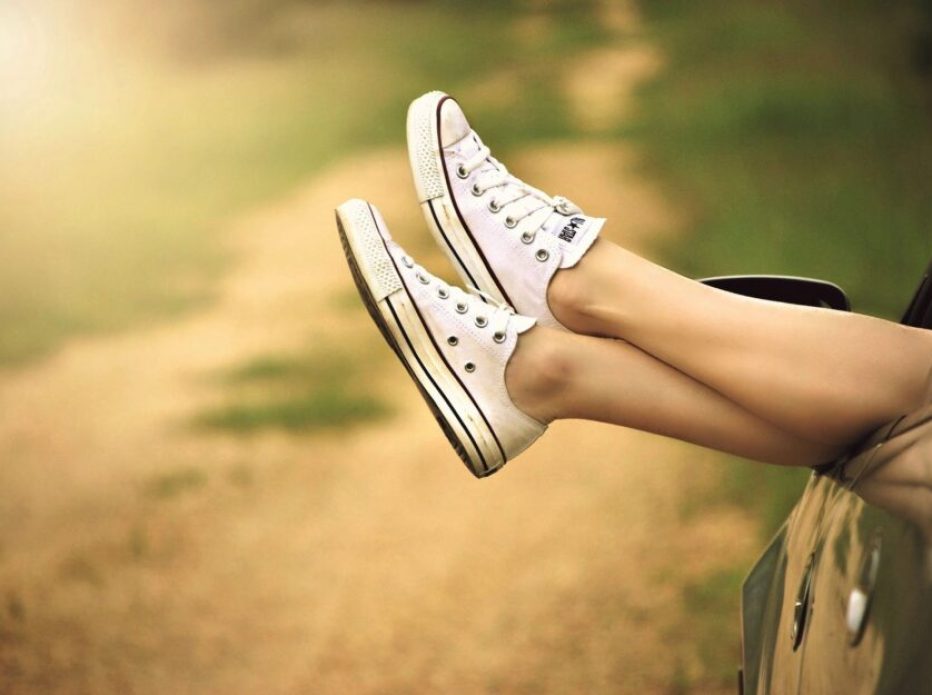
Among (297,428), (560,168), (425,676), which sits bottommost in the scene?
(425,676)

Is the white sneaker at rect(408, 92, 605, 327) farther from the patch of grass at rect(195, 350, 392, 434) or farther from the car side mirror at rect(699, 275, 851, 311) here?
the patch of grass at rect(195, 350, 392, 434)

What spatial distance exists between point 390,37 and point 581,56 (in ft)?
1.58

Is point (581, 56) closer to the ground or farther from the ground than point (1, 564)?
farther from the ground

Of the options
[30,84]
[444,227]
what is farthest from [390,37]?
[444,227]

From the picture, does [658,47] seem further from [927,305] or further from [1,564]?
[927,305]

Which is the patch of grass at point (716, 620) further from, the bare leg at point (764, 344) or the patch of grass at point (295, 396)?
the bare leg at point (764, 344)

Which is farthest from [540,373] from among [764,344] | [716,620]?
[716,620]

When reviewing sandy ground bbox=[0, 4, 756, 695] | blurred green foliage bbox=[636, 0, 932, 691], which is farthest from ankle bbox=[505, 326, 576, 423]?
blurred green foliage bbox=[636, 0, 932, 691]

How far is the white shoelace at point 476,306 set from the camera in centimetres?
112

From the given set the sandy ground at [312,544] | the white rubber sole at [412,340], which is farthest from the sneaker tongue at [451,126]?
the sandy ground at [312,544]

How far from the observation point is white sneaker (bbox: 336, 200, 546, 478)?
3.65 feet

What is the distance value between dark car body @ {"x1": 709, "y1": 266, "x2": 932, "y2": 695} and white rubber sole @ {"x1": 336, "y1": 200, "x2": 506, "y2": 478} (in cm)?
28

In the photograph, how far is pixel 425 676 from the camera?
193 centimetres

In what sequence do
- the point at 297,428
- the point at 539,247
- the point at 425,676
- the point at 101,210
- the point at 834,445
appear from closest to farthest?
the point at 834,445, the point at 539,247, the point at 425,676, the point at 297,428, the point at 101,210
